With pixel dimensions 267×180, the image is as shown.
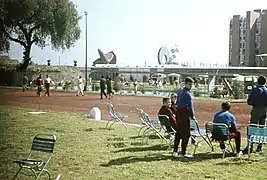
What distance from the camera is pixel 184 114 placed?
4.63 metres

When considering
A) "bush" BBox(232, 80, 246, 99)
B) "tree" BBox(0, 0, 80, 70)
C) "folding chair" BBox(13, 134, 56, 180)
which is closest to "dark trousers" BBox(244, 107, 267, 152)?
"tree" BBox(0, 0, 80, 70)

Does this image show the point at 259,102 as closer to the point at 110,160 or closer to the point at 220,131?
the point at 220,131

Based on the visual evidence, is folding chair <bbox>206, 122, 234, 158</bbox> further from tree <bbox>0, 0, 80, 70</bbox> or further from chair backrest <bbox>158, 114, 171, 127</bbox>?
tree <bbox>0, 0, 80, 70</bbox>

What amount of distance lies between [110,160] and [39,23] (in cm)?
158

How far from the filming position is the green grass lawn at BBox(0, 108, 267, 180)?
3.70 meters

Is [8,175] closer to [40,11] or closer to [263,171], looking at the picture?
[40,11]

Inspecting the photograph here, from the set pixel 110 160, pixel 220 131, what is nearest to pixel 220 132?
pixel 220 131

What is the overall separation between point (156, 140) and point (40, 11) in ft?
9.01

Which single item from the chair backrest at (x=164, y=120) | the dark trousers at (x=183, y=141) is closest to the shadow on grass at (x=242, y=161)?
the dark trousers at (x=183, y=141)

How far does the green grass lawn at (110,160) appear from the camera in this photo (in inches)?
146

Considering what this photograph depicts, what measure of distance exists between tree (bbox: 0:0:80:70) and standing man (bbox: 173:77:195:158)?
1246 mm

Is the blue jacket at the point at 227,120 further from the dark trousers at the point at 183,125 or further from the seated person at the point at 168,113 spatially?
the seated person at the point at 168,113

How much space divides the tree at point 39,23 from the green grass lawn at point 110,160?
1.99 ft

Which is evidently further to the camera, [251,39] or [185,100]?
[251,39]
